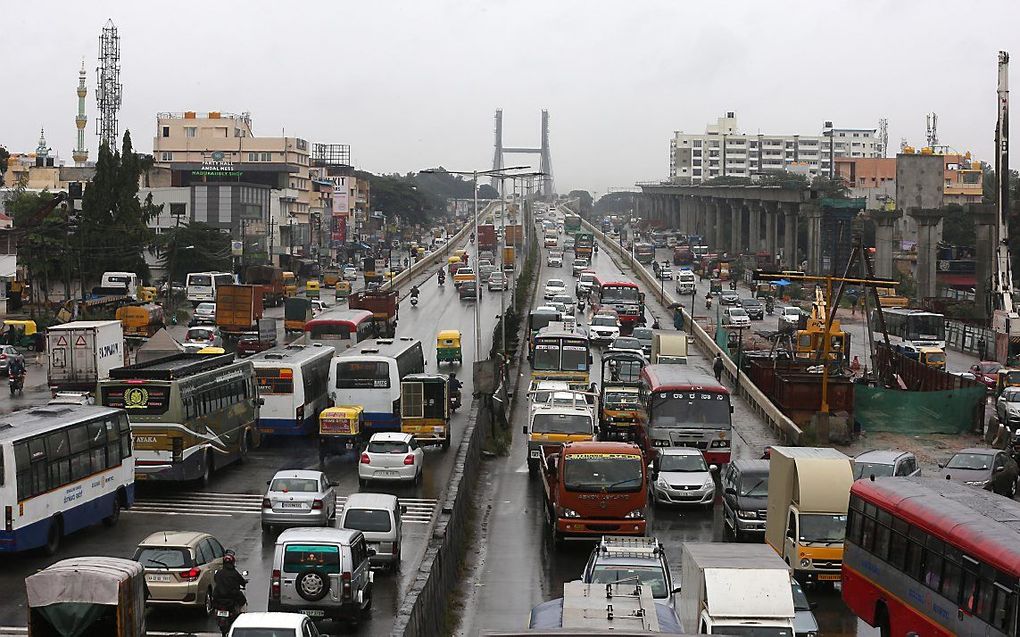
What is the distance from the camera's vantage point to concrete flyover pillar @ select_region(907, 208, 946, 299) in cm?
9344

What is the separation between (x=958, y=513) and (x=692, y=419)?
17710 mm

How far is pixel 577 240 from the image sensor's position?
449 ft

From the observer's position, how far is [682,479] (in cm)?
3088

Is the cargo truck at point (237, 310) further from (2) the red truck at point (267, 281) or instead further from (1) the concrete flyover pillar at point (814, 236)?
(1) the concrete flyover pillar at point (814, 236)

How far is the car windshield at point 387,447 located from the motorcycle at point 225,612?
11869 millimetres

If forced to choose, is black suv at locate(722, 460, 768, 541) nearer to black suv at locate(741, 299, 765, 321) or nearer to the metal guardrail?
the metal guardrail

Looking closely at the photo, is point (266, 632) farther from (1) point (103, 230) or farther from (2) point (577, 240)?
(2) point (577, 240)

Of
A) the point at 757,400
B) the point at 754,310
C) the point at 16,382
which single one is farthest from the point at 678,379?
the point at 754,310

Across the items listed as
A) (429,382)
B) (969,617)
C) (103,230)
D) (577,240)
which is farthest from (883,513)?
(577,240)

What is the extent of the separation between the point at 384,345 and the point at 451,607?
20.8 m

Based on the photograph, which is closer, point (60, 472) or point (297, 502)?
point (60, 472)

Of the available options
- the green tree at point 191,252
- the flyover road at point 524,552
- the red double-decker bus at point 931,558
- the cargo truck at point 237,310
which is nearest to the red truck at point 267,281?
the green tree at point 191,252

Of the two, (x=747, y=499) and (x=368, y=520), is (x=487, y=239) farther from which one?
(x=368, y=520)

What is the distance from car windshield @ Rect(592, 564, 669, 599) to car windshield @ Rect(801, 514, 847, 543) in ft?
13.7
